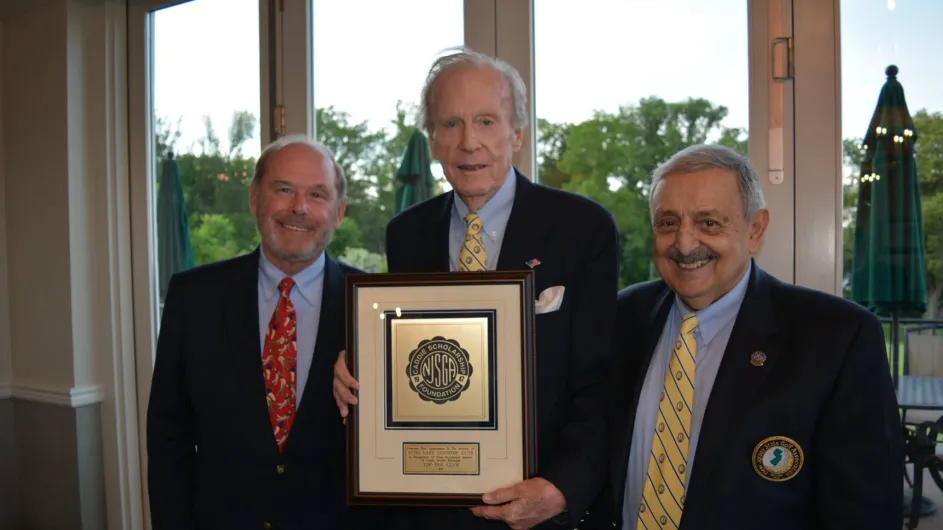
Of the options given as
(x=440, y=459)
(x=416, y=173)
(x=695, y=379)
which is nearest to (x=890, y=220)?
(x=695, y=379)

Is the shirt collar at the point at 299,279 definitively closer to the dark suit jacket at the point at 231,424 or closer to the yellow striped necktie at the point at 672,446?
the dark suit jacket at the point at 231,424

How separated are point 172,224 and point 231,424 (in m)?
2.54

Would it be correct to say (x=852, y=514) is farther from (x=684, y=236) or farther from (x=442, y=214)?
(x=442, y=214)

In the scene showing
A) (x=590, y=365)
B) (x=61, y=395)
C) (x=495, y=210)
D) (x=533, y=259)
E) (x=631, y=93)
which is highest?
(x=631, y=93)

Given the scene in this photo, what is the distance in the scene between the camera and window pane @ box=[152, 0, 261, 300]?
12.6 ft

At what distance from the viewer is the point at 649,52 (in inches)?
110

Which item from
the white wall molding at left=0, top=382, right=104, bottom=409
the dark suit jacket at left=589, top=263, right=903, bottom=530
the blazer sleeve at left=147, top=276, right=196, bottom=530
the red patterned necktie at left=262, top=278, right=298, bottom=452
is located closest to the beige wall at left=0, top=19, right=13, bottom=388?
the white wall molding at left=0, top=382, right=104, bottom=409

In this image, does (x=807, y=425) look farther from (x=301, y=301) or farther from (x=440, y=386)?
(x=301, y=301)

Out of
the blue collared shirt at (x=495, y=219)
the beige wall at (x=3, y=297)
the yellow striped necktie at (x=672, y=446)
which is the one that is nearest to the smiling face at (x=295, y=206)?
the blue collared shirt at (x=495, y=219)

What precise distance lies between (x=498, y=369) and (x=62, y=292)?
134 inches

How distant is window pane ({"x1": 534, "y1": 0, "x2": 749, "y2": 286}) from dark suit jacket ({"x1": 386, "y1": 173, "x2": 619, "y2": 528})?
1.15 m

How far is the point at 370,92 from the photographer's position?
347cm

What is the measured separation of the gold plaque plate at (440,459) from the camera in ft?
5.16

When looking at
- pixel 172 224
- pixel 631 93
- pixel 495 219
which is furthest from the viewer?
pixel 172 224
